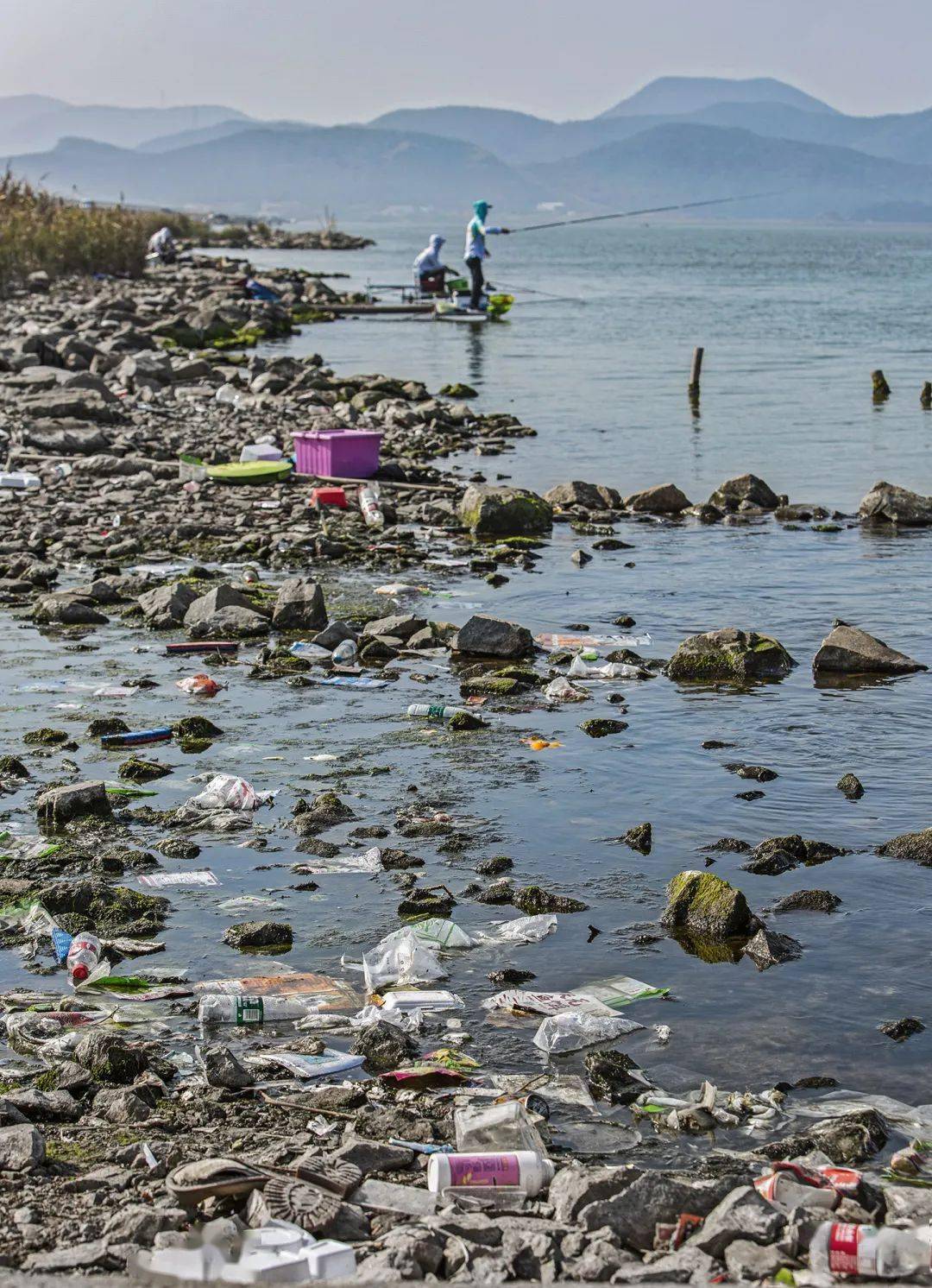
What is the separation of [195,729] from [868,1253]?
605 centimetres

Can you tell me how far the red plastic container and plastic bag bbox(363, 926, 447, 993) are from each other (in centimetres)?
1003

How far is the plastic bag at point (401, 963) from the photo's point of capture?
6.07 m

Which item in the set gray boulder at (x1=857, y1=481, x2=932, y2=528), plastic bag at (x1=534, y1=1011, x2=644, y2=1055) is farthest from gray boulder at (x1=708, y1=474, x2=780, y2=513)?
plastic bag at (x1=534, y1=1011, x2=644, y2=1055)

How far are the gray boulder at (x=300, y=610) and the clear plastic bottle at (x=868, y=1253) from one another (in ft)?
26.6

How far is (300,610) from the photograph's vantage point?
11.5m

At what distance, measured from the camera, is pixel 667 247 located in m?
124

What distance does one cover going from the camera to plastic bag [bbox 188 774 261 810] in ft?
26.1

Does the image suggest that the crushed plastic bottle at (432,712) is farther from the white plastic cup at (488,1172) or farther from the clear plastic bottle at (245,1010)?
the white plastic cup at (488,1172)

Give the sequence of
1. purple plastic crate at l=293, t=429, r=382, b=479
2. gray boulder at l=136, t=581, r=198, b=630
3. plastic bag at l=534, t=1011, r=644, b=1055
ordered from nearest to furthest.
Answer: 1. plastic bag at l=534, t=1011, r=644, b=1055
2. gray boulder at l=136, t=581, r=198, b=630
3. purple plastic crate at l=293, t=429, r=382, b=479

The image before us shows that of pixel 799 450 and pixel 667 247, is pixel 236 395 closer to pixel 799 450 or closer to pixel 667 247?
pixel 799 450

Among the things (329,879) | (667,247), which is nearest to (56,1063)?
(329,879)

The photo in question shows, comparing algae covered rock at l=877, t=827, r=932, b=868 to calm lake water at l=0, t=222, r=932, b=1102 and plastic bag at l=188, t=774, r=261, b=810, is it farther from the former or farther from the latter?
plastic bag at l=188, t=774, r=261, b=810

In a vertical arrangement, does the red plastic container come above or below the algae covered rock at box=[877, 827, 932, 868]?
above

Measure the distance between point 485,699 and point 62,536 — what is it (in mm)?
6023
